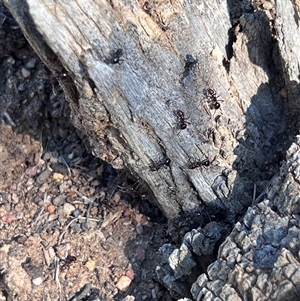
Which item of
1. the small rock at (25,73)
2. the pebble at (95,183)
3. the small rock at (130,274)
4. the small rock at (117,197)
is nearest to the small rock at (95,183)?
the pebble at (95,183)

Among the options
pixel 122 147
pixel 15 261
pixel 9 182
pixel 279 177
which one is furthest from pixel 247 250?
pixel 9 182

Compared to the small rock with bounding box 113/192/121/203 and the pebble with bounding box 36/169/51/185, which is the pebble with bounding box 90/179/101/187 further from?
the pebble with bounding box 36/169/51/185

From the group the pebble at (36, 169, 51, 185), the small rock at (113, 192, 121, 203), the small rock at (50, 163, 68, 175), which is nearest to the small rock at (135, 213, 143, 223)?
the small rock at (113, 192, 121, 203)

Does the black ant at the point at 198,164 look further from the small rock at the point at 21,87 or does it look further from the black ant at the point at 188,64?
the small rock at the point at 21,87

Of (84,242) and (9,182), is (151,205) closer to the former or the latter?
(84,242)

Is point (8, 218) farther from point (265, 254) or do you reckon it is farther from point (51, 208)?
point (265, 254)

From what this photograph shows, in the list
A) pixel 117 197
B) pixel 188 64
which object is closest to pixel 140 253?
pixel 117 197
